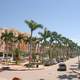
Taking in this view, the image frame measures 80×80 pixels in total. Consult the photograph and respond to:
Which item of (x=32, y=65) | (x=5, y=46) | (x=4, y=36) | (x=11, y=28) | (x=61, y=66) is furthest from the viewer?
(x=11, y=28)

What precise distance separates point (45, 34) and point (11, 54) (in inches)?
928

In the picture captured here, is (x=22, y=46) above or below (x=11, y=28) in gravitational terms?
below

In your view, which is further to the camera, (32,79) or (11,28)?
(11,28)

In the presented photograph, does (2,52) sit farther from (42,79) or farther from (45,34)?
(42,79)

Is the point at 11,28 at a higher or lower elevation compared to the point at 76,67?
higher

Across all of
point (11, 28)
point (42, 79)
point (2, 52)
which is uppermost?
point (11, 28)

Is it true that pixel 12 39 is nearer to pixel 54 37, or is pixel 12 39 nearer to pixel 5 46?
pixel 5 46

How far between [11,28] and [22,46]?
9.91 m

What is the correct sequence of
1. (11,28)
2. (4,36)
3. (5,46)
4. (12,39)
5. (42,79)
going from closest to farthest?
(42,79)
(4,36)
(12,39)
(5,46)
(11,28)

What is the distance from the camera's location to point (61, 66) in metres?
58.5

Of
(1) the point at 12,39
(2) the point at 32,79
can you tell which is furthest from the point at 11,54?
(2) the point at 32,79

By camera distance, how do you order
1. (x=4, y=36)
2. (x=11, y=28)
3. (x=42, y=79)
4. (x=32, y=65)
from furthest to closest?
(x=11, y=28) → (x=4, y=36) → (x=32, y=65) → (x=42, y=79)

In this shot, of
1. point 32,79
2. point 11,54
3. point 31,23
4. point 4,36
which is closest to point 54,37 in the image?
point 11,54

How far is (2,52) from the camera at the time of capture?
110 meters
